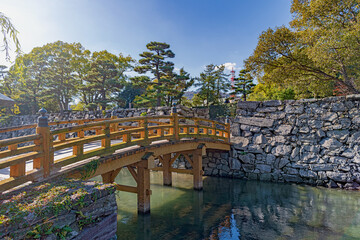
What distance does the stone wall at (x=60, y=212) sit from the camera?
7.33 ft

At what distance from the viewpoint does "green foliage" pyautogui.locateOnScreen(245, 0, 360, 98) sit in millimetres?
8156

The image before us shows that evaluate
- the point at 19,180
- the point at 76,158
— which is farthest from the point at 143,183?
the point at 19,180

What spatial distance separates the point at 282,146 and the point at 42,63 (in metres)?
20.3

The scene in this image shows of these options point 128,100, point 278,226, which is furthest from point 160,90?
point 278,226

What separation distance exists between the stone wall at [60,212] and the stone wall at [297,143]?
7.99m

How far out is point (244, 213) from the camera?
6.35m

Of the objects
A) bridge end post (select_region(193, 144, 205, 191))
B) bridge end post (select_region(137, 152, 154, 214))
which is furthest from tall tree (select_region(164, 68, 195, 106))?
bridge end post (select_region(137, 152, 154, 214))

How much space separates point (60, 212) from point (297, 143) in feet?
31.3

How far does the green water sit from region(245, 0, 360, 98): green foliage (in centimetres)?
501

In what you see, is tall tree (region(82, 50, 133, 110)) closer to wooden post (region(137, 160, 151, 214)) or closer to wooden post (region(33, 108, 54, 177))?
wooden post (region(137, 160, 151, 214))

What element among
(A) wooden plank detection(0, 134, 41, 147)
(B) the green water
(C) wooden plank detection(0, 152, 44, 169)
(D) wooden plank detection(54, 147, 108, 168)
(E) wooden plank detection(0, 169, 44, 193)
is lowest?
(B) the green water

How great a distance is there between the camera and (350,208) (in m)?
Answer: 6.57

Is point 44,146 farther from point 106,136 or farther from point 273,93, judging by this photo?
point 273,93

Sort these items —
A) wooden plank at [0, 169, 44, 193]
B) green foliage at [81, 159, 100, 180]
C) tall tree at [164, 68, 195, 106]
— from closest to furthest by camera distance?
wooden plank at [0, 169, 44, 193] → green foliage at [81, 159, 100, 180] → tall tree at [164, 68, 195, 106]
